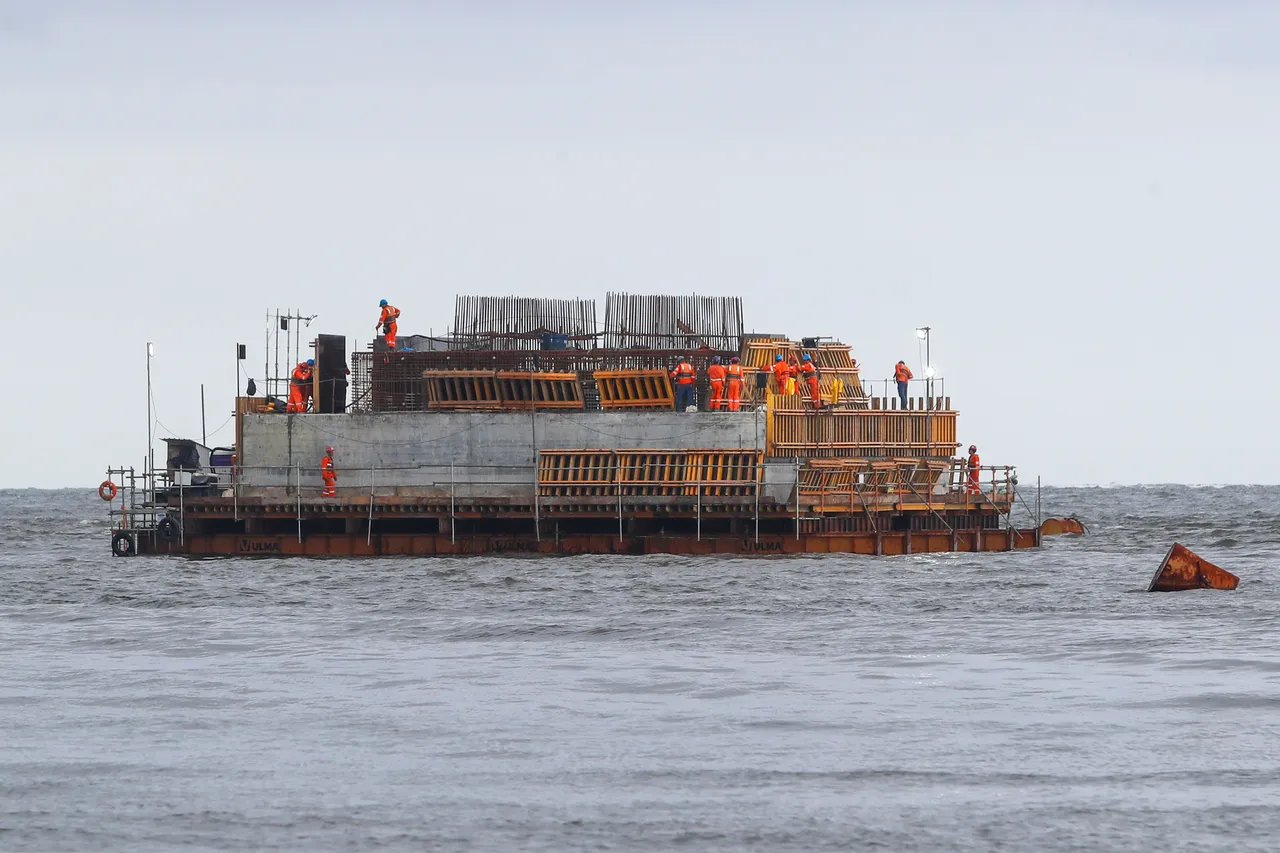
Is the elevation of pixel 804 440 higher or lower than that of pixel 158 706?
higher

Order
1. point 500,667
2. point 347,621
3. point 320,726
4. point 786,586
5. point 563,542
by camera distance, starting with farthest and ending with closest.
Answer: point 563,542, point 786,586, point 347,621, point 500,667, point 320,726

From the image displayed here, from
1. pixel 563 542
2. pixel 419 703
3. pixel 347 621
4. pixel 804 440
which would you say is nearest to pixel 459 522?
pixel 563 542

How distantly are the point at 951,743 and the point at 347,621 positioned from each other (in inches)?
780

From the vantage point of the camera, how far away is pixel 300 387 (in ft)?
230

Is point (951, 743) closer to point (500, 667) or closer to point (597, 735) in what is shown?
point (597, 735)

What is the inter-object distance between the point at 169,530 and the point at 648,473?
16107mm

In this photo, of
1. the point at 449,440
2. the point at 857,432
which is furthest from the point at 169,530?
the point at 857,432

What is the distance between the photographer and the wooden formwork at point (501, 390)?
2611 inches

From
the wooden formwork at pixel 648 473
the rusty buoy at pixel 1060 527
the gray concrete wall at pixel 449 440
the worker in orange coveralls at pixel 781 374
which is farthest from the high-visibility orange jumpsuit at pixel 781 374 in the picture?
the rusty buoy at pixel 1060 527

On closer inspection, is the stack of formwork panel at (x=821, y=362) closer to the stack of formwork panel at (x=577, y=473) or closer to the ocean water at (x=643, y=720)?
the stack of formwork panel at (x=577, y=473)

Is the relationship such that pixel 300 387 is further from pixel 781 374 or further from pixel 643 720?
pixel 643 720

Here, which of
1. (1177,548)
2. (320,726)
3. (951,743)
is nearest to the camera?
(951,743)

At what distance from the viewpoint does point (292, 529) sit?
6575 centimetres

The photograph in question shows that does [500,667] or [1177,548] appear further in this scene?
[1177,548]
